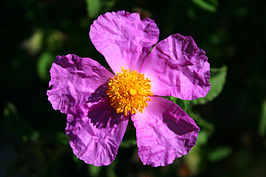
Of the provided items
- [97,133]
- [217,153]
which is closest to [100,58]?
[97,133]

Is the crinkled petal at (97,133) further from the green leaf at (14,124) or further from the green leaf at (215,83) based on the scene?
the green leaf at (14,124)

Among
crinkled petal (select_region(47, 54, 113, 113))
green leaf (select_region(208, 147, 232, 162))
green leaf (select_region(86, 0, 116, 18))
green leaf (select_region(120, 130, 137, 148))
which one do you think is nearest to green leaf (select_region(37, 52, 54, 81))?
green leaf (select_region(86, 0, 116, 18))

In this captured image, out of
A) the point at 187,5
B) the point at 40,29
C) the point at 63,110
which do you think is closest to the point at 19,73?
the point at 40,29

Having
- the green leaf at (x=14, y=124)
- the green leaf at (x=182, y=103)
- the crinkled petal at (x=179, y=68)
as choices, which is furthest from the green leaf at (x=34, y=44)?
the green leaf at (x=182, y=103)

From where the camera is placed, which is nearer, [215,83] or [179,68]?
[179,68]

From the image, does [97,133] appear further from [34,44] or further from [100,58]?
[34,44]

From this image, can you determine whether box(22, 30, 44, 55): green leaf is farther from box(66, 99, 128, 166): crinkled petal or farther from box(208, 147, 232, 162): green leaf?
box(208, 147, 232, 162): green leaf
